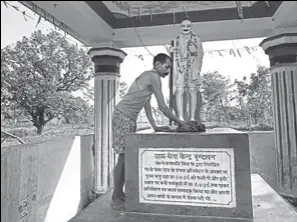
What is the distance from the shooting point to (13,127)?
91.7 inches

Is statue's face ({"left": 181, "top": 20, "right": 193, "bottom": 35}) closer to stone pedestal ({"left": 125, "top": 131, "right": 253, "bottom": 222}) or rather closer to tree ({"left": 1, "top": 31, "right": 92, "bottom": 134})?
stone pedestal ({"left": 125, "top": 131, "right": 253, "bottom": 222})

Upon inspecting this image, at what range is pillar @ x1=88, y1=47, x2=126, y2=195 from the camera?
3877 mm

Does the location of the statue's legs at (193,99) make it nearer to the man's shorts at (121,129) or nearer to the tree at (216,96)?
the man's shorts at (121,129)

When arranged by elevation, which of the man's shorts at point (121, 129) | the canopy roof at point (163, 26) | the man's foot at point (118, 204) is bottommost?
the man's foot at point (118, 204)

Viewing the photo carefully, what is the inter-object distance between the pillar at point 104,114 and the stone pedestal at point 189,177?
6.05 ft

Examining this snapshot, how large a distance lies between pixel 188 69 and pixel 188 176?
3.61 feet

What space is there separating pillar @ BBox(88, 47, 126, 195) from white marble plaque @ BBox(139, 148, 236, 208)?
6.27 feet

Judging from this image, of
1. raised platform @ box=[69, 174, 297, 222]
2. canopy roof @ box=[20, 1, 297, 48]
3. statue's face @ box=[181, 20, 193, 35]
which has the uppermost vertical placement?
canopy roof @ box=[20, 1, 297, 48]

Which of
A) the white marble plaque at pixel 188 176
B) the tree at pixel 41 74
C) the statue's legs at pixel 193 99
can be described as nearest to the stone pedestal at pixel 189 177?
the white marble plaque at pixel 188 176

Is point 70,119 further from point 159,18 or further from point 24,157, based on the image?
point 159,18

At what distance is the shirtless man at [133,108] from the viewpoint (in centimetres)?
217

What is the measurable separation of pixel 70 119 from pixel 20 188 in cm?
128

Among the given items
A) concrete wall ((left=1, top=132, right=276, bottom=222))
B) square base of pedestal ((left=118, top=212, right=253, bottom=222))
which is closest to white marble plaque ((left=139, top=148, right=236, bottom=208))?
square base of pedestal ((left=118, top=212, right=253, bottom=222))

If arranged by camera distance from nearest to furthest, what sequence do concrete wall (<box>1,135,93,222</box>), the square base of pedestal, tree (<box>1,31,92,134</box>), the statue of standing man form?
the square base of pedestal
concrete wall (<box>1,135,93,222</box>)
tree (<box>1,31,92,134</box>)
the statue of standing man
